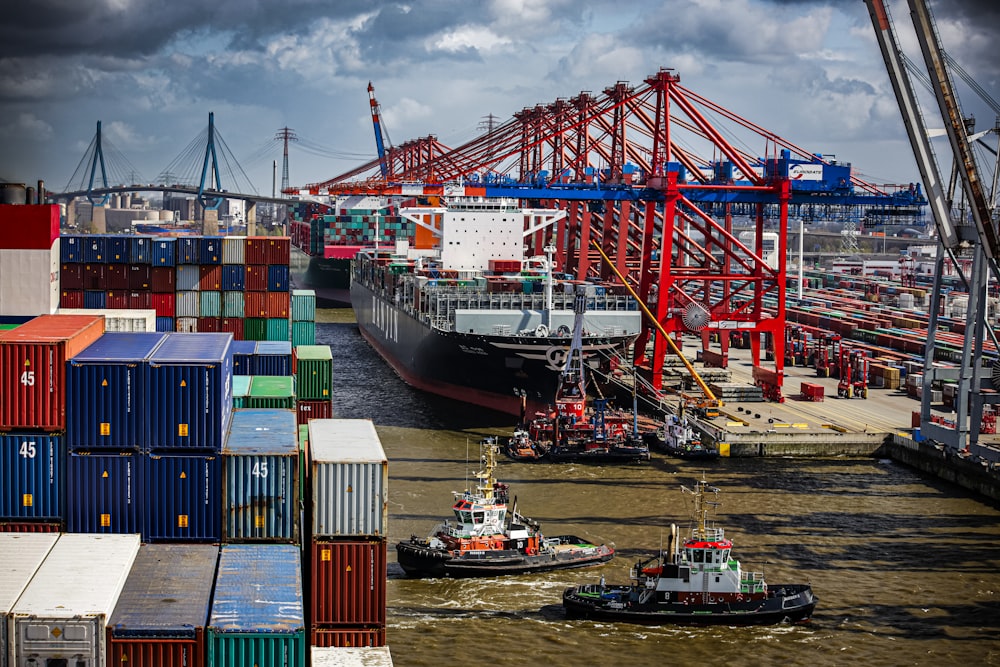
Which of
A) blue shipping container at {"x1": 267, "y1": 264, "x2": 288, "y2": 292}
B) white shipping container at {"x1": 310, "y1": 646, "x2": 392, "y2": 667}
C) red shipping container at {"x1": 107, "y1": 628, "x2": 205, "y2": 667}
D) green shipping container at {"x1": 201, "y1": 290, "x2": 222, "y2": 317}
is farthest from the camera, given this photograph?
blue shipping container at {"x1": 267, "y1": 264, "x2": 288, "y2": 292}

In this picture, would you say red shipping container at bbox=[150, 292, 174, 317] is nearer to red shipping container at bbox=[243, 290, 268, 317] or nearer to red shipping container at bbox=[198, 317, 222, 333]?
red shipping container at bbox=[198, 317, 222, 333]

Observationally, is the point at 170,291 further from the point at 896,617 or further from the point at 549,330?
the point at 896,617

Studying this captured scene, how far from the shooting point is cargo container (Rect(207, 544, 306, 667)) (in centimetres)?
1608

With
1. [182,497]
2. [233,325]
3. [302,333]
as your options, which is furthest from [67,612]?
A: [302,333]

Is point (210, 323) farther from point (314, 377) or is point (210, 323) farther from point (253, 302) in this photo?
point (314, 377)

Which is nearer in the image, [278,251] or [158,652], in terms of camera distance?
[158,652]

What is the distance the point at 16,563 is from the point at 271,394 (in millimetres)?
9660

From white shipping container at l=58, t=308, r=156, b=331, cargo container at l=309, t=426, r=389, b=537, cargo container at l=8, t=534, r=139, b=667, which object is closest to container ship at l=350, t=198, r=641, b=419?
white shipping container at l=58, t=308, r=156, b=331

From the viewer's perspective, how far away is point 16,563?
17.0m

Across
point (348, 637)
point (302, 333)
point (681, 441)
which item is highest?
point (302, 333)

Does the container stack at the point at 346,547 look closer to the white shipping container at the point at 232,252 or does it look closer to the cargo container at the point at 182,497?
the cargo container at the point at 182,497

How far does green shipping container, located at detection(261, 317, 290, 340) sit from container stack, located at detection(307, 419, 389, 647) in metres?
22.2

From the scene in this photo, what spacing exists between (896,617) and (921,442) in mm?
15680


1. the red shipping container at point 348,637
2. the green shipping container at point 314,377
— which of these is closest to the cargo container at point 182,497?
the red shipping container at point 348,637
